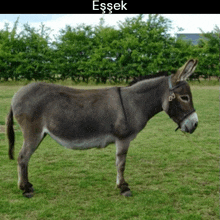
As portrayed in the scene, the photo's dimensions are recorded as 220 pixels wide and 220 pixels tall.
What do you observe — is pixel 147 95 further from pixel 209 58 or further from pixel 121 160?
pixel 209 58

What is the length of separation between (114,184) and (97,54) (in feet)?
99.4

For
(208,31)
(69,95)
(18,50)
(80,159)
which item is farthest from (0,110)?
(208,31)

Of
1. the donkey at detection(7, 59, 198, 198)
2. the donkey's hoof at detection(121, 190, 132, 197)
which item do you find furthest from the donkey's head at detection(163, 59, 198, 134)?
the donkey's hoof at detection(121, 190, 132, 197)

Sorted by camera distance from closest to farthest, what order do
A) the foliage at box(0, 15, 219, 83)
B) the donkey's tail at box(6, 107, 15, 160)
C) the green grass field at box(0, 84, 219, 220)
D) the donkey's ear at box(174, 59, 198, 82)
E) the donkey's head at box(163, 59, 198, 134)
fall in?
the green grass field at box(0, 84, 219, 220) < the donkey's ear at box(174, 59, 198, 82) < the donkey's head at box(163, 59, 198, 134) < the donkey's tail at box(6, 107, 15, 160) < the foliage at box(0, 15, 219, 83)

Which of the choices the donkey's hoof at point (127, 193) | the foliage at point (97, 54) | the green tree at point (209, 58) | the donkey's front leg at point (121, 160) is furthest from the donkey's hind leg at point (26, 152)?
the green tree at point (209, 58)

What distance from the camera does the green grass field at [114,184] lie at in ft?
13.2

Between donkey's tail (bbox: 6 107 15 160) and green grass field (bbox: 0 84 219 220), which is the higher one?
donkey's tail (bbox: 6 107 15 160)

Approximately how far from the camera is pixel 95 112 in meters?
4.46

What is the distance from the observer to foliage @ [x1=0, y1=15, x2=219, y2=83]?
34.2 m

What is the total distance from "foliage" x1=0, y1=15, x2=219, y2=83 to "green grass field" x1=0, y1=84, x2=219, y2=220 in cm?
2681

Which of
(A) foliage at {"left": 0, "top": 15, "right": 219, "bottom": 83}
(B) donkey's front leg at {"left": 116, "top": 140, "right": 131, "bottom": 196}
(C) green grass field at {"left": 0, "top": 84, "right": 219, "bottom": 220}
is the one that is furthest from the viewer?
(A) foliage at {"left": 0, "top": 15, "right": 219, "bottom": 83}

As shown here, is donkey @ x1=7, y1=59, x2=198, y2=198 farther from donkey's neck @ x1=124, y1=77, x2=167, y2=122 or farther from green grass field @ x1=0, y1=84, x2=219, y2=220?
green grass field @ x1=0, y1=84, x2=219, y2=220

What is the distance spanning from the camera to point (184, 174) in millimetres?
5637

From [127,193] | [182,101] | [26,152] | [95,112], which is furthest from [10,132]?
[182,101]
